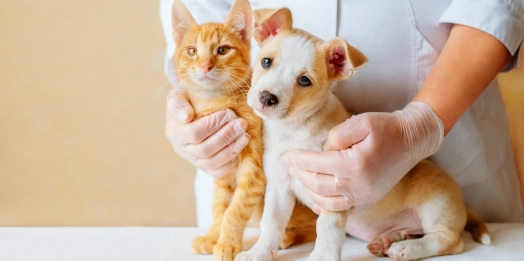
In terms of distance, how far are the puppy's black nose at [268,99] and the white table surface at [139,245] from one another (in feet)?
1.15

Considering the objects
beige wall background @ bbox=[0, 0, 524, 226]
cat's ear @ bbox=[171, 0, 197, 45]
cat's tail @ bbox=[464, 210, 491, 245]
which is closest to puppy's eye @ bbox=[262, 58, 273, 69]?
cat's ear @ bbox=[171, 0, 197, 45]

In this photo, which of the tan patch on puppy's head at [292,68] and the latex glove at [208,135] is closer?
the tan patch on puppy's head at [292,68]

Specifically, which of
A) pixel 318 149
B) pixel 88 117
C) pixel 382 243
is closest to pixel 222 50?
pixel 318 149

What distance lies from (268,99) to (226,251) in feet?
1.11

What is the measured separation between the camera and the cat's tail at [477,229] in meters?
1.17

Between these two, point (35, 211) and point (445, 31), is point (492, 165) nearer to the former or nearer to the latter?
point (445, 31)

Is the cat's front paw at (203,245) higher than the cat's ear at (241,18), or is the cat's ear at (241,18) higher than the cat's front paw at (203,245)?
the cat's ear at (241,18)

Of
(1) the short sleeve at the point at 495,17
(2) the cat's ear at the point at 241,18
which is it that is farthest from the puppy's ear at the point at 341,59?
(1) the short sleeve at the point at 495,17

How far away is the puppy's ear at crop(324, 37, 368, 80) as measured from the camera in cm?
96

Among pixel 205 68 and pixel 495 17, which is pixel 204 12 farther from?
pixel 495 17

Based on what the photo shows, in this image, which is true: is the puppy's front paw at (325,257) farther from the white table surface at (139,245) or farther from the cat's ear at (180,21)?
the cat's ear at (180,21)

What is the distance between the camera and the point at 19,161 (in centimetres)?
199

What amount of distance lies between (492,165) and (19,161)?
167cm

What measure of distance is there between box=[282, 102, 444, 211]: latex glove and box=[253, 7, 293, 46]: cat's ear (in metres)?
0.24
